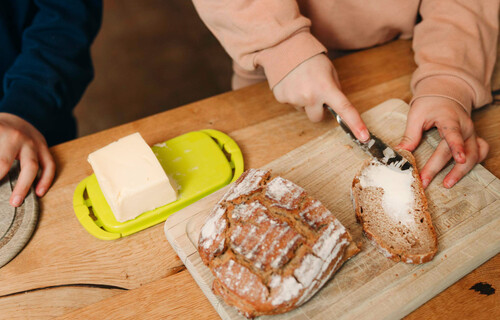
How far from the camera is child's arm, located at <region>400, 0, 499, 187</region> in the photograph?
3.85 ft

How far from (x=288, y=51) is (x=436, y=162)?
0.60 metres

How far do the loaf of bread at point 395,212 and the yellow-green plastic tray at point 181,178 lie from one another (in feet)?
1.34

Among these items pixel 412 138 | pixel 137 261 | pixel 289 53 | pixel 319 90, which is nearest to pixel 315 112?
pixel 319 90

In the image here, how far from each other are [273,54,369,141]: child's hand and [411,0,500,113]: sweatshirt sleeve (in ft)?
0.96

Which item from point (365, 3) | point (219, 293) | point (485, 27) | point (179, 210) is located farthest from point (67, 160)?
point (485, 27)

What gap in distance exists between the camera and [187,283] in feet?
3.37

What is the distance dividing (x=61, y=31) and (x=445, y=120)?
1518mm

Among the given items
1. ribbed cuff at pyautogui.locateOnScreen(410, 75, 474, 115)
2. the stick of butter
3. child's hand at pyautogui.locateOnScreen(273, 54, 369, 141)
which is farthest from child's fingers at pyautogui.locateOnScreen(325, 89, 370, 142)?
the stick of butter

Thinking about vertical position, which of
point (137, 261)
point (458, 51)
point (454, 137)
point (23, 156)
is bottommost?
point (137, 261)

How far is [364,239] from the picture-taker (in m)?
1.05

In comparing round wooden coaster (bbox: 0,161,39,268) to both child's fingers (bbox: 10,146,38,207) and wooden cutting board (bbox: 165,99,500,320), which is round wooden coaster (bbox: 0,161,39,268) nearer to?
child's fingers (bbox: 10,146,38,207)

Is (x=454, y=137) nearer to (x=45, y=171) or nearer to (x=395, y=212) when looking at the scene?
(x=395, y=212)

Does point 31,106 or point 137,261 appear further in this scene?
point 31,106

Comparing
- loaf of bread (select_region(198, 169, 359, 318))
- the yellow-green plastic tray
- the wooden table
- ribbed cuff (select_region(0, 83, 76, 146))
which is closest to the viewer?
loaf of bread (select_region(198, 169, 359, 318))
